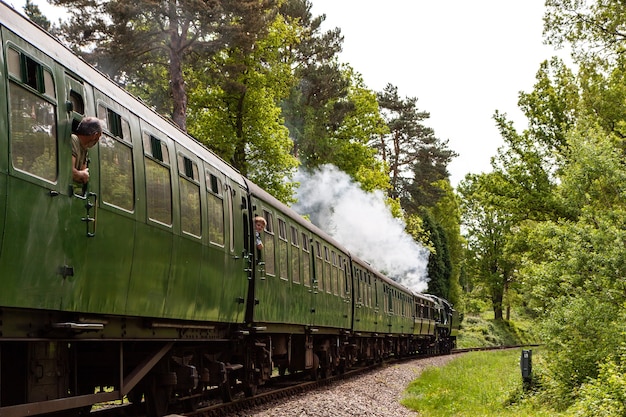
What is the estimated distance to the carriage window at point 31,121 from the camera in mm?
5344

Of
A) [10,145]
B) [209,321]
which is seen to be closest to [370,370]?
[209,321]

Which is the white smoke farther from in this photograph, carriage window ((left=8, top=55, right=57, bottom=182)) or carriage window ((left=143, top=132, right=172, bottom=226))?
carriage window ((left=8, top=55, right=57, bottom=182))

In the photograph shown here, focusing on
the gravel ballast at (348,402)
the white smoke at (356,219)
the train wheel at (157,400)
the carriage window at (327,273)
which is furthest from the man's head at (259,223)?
the white smoke at (356,219)

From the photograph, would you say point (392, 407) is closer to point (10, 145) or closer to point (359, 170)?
point (10, 145)

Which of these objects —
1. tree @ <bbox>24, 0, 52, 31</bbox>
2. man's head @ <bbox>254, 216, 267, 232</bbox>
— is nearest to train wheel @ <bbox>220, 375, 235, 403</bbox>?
man's head @ <bbox>254, 216, 267, 232</bbox>

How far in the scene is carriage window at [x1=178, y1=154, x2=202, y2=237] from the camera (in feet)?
28.7

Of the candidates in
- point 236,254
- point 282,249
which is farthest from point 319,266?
point 236,254

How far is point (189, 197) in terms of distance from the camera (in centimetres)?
902

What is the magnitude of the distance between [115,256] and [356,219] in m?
42.4

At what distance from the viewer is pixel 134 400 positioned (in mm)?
9477

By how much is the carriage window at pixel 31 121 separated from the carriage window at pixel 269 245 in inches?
271

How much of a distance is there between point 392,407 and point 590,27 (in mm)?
14696

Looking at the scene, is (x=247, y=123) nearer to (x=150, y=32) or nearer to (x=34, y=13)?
(x=150, y=32)

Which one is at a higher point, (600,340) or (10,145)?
(10,145)
